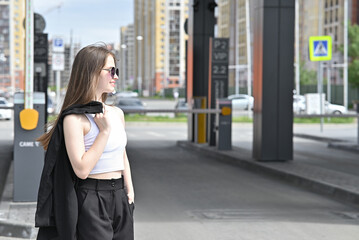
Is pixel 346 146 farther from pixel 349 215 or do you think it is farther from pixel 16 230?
pixel 16 230

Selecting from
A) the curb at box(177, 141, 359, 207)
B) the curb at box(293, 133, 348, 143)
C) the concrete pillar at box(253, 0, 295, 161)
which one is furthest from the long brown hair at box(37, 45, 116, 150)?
the curb at box(293, 133, 348, 143)

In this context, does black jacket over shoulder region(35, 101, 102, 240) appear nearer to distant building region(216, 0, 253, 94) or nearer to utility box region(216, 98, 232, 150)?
utility box region(216, 98, 232, 150)

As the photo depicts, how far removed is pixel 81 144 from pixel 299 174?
365 inches

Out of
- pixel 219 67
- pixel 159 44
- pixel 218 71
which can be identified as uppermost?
pixel 159 44

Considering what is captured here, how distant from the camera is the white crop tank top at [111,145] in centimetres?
354

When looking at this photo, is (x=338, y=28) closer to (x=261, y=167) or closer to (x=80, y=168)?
(x=261, y=167)

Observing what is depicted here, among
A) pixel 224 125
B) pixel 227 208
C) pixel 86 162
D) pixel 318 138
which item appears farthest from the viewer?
pixel 318 138

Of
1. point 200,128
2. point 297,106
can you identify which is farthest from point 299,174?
point 297,106

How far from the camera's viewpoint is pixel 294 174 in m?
12.4

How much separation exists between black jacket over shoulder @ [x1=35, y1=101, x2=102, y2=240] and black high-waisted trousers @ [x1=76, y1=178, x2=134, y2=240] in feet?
0.16

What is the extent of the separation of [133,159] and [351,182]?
6959 mm

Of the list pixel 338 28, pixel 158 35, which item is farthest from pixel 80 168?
pixel 158 35

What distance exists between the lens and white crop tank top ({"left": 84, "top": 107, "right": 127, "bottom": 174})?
3.54 meters

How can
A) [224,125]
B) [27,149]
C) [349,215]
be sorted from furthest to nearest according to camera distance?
[224,125] < [349,215] < [27,149]
